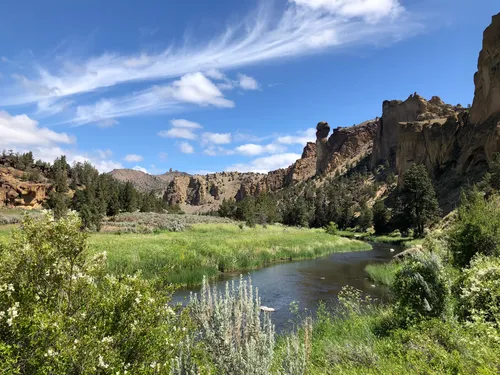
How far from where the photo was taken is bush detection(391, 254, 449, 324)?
8562mm

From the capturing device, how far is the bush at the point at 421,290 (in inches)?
337

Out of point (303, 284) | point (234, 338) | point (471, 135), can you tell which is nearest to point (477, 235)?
point (303, 284)

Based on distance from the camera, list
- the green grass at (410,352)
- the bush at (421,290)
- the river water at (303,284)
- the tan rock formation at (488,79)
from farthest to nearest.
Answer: the tan rock formation at (488,79) → the river water at (303,284) → the bush at (421,290) → the green grass at (410,352)

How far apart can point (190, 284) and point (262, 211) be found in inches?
2780

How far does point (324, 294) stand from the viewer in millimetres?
18750

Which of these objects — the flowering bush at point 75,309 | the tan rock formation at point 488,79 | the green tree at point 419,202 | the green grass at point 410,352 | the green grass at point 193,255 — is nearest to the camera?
the flowering bush at point 75,309

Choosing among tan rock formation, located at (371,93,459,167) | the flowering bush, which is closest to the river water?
the flowering bush

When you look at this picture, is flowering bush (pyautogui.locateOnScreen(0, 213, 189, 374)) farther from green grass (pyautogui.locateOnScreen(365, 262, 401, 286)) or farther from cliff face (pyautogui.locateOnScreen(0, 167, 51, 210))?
cliff face (pyautogui.locateOnScreen(0, 167, 51, 210))

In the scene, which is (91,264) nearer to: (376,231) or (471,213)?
(471,213)

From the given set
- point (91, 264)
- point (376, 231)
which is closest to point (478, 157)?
point (376, 231)

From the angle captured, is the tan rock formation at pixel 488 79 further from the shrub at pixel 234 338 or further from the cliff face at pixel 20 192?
the cliff face at pixel 20 192

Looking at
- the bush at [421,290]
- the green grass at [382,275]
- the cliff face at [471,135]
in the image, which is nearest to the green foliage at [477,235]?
the green grass at [382,275]

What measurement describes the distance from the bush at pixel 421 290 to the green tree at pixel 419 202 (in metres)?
53.1

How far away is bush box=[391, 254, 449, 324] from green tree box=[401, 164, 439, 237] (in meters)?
53.1
